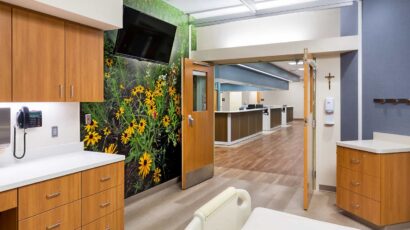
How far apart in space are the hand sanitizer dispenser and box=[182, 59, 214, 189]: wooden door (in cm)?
191

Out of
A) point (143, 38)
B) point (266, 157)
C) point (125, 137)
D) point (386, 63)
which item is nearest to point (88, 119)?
point (125, 137)

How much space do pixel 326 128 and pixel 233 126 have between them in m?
4.62

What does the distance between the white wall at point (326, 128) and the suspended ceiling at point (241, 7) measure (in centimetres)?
82

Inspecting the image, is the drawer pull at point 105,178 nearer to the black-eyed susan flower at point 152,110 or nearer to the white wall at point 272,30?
the black-eyed susan flower at point 152,110

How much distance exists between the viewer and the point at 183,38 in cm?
475

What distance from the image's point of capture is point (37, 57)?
2260mm

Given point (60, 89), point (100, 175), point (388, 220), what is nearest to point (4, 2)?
point (60, 89)

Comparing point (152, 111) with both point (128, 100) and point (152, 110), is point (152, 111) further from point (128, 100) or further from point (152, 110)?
point (128, 100)

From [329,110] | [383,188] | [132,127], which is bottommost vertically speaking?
[383,188]

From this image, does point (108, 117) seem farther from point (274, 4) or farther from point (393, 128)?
point (393, 128)

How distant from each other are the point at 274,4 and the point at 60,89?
3.20 meters

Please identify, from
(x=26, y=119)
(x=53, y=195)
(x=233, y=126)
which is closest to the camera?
(x=53, y=195)

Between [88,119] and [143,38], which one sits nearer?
[88,119]

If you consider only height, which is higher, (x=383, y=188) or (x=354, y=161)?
(x=354, y=161)
